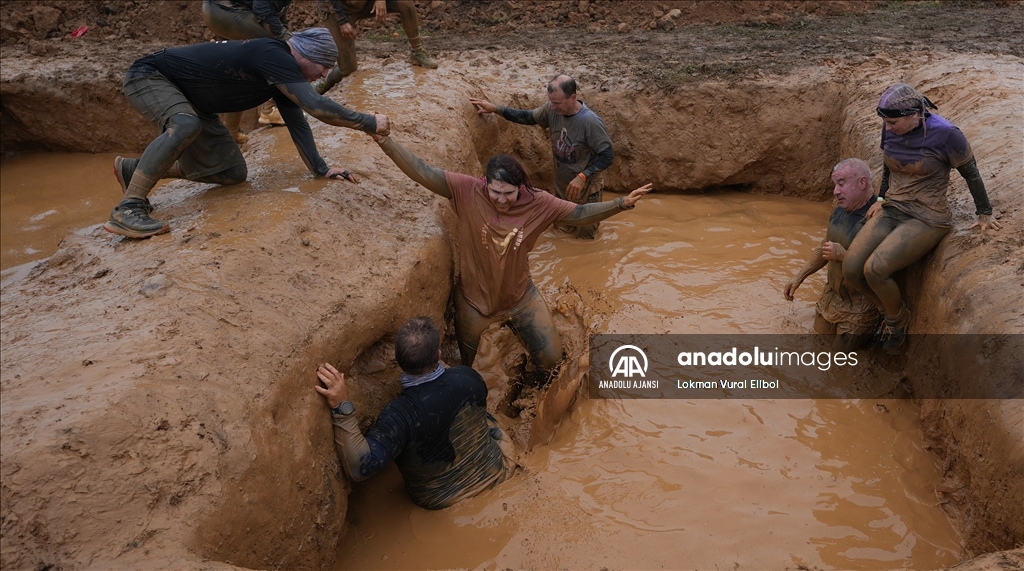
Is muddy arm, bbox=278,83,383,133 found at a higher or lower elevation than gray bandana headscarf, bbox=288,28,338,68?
lower

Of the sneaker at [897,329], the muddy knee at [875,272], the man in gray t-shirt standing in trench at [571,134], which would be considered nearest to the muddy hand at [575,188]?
the man in gray t-shirt standing in trench at [571,134]

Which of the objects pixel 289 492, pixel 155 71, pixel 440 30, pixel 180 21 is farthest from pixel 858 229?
→ pixel 180 21

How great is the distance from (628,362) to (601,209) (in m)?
1.28

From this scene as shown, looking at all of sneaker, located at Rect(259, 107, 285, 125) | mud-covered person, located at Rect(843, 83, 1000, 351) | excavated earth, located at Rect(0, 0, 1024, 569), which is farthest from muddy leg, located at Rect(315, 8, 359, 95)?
mud-covered person, located at Rect(843, 83, 1000, 351)

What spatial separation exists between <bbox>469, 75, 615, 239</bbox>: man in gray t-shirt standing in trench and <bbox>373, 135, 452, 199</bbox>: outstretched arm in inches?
77.0

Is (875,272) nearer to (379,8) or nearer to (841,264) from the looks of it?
(841,264)

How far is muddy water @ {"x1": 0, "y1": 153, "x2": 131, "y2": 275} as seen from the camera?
7.36 meters

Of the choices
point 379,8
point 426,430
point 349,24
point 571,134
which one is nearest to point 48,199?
point 349,24

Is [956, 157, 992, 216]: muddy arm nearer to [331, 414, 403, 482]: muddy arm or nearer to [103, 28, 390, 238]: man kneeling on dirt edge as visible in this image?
[103, 28, 390, 238]: man kneeling on dirt edge

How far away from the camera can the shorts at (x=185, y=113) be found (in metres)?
4.46

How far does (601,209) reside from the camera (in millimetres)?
4598

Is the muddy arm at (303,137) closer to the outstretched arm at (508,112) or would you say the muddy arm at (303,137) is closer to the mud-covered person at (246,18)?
the mud-covered person at (246,18)

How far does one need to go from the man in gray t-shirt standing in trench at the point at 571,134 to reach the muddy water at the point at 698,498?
1637mm

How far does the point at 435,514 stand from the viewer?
4047 mm
